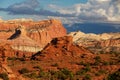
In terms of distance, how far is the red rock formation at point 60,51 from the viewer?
119 meters

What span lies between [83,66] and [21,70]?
1672 cm

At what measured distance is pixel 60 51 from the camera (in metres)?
120

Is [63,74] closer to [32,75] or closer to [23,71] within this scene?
[32,75]

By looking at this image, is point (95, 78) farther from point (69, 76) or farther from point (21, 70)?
point (21, 70)

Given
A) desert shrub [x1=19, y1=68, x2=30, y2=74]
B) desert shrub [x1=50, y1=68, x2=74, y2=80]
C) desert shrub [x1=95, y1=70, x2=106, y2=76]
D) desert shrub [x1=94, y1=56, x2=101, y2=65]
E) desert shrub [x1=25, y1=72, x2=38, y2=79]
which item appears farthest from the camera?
desert shrub [x1=94, y1=56, x2=101, y2=65]

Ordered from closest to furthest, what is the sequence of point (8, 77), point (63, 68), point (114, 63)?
point (8, 77) < point (63, 68) < point (114, 63)

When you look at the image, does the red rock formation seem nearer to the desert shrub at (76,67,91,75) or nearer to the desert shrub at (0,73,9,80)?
the desert shrub at (76,67,91,75)

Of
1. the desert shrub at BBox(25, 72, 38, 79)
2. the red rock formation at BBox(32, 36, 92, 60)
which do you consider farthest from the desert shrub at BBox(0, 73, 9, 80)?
the red rock formation at BBox(32, 36, 92, 60)

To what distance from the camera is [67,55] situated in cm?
12044

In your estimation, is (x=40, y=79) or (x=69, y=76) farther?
(x=69, y=76)

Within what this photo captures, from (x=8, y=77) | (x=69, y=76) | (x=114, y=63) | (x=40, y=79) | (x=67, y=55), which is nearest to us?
(x=8, y=77)

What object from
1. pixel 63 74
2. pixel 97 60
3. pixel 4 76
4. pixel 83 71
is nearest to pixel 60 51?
pixel 97 60

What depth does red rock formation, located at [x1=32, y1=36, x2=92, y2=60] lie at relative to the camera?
11900 centimetres

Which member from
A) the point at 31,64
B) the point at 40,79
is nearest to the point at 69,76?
the point at 40,79
